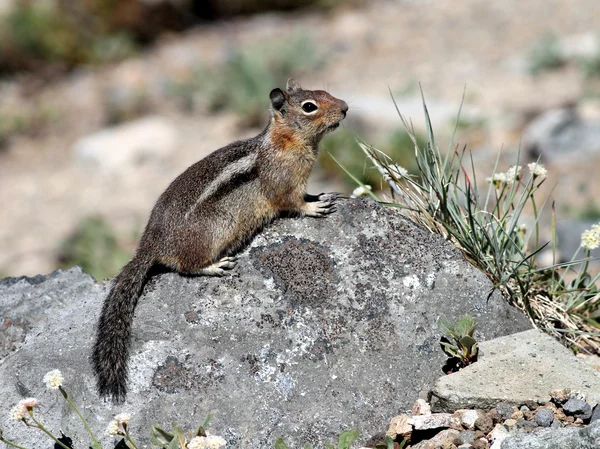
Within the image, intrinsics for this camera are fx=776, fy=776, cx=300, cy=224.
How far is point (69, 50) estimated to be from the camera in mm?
16312

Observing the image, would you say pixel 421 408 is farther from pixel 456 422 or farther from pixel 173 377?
pixel 173 377

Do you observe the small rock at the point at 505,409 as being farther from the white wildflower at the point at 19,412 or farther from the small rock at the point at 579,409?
the white wildflower at the point at 19,412

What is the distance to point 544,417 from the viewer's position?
12.1 ft

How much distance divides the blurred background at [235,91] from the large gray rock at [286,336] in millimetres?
4584

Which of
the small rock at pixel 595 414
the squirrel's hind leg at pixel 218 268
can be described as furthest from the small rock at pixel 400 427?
the squirrel's hind leg at pixel 218 268

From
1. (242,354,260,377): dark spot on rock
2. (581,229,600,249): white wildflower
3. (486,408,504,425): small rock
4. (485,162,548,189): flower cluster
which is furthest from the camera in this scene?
(485,162,548,189): flower cluster

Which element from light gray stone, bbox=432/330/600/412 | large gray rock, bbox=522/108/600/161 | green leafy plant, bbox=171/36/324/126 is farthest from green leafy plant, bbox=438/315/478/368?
green leafy plant, bbox=171/36/324/126

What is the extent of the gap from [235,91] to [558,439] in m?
11.4

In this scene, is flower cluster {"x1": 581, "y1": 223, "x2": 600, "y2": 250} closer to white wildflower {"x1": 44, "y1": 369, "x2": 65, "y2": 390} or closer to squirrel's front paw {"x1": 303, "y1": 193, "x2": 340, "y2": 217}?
squirrel's front paw {"x1": 303, "y1": 193, "x2": 340, "y2": 217}

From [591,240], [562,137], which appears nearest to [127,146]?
[562,137]

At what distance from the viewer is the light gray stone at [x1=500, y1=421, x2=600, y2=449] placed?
10.3ft

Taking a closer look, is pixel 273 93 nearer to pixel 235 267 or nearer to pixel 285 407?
pixel 235 267

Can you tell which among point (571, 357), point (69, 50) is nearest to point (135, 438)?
point (571, 357)

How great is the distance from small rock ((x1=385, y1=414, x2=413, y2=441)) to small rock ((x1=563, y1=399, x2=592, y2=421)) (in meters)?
0.76
